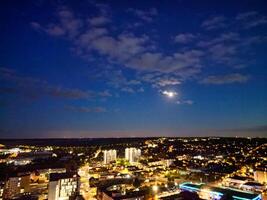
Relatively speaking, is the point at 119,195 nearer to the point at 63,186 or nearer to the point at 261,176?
the point at 63,186

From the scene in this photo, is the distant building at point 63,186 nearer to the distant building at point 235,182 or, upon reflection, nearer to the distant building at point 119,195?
the distant building at point 119,195

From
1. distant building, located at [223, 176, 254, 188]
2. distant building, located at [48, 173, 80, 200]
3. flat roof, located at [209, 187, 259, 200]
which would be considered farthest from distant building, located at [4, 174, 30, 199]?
distant building, located at [223, 176, 254, 188]

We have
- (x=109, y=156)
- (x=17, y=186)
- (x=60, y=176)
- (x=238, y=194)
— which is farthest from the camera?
(x=109, y=156)

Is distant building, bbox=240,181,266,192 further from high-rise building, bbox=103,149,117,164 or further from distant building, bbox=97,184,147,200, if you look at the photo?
high-rise building, bbox=103,149,117,164

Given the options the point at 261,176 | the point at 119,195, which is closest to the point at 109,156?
the point at 261,176

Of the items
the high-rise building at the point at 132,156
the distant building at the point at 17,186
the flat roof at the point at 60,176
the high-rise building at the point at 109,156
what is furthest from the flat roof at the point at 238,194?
the high-rise building at the point at 109,156

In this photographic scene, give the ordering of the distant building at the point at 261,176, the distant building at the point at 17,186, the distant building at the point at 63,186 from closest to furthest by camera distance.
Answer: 1. the distant building at the point at 63,186
2. the distant building at the point at 17,186
3. the distant building at the point at 261,176

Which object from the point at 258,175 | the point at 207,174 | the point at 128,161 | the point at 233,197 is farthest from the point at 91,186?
the point at 128,161
